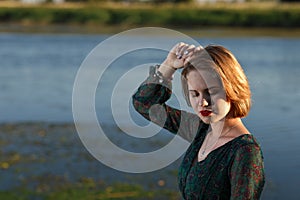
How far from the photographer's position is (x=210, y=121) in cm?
224

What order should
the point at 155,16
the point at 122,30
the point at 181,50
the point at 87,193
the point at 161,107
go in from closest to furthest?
the point at 181,50 → the point at 161,107 → the point at 87,193 → the point at 122,30 → the point at 155,16

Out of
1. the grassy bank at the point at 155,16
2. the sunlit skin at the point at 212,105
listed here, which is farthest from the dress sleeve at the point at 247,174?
the grassy bank at the point at 155,16

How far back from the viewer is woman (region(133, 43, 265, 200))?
2.03 metres

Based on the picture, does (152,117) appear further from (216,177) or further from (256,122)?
(256,122)

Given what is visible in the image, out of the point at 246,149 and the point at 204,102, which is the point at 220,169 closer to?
the point at 246,149

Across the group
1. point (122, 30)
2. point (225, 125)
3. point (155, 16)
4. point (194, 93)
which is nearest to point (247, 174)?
point (225, 125)

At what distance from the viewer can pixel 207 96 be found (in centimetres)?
218

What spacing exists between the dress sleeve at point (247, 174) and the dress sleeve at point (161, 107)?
572mm

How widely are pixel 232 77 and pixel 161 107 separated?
0.64m

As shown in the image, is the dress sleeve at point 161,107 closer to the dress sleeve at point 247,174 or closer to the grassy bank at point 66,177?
the dress sleeve at point 247,174

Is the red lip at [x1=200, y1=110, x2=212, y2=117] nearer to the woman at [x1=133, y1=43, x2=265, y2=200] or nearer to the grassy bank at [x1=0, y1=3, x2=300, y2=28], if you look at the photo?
the woman at [x1=133, y1=43, x2=265, y2=200]

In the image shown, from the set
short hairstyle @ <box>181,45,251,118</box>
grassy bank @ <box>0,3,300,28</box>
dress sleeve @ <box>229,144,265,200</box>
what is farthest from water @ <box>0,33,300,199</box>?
grassy bank @ <box>0,3,300,28</box>

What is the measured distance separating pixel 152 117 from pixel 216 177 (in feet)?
2.10

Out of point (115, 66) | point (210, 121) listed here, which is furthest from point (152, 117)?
point (115, 66)
